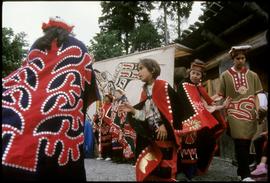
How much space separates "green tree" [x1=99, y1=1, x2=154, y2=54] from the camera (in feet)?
37.9

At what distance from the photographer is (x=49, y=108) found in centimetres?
346

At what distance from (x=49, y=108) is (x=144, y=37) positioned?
1133 centimetres

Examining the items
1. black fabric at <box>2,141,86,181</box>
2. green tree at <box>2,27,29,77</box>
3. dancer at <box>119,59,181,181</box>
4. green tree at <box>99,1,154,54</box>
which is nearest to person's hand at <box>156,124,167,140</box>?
dancer at <box>119,59,181,181</box>

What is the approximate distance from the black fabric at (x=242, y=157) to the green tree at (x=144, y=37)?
884 centimetres

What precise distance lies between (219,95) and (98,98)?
6.04 ft

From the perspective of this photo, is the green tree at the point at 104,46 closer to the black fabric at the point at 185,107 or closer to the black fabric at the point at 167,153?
the black fabric at the point at 185,107

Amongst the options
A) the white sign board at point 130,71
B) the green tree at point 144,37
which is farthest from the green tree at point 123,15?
the white sign board at point 130,71

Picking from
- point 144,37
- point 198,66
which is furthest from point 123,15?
point 198,66

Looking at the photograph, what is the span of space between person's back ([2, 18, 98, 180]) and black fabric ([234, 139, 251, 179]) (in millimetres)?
1844

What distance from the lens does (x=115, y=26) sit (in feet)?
43.5

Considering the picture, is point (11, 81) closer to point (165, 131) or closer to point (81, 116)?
point (81, 116)

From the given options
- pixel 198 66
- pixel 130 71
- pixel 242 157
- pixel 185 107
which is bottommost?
pixel 242 157

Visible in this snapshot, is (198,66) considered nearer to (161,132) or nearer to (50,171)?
(161,132)

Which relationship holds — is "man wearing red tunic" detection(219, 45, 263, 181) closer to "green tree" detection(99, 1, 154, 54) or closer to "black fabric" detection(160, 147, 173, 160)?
"black fabric" detection(160, 147, 173, 160)
